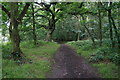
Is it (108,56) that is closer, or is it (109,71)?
(109,71)

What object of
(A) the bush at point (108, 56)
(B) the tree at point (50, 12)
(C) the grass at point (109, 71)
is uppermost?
(B) the tree at point (50, 12)

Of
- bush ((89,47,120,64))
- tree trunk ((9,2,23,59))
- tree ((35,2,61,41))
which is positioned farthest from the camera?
tree ((35,2,61,41))

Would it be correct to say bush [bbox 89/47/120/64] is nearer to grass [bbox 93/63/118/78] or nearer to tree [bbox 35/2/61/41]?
grass [bbox 93/63/118/78]

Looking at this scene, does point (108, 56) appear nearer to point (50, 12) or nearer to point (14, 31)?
point (14, 31)

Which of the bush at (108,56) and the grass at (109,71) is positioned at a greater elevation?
the bush at (108,56)

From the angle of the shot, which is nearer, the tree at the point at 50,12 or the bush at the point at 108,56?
the bush at the point at 108,56

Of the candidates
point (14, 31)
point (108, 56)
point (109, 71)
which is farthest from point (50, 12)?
point (109, 71)

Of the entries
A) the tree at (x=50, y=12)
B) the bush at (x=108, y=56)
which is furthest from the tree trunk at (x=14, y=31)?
the tree at (x=50, y=12)

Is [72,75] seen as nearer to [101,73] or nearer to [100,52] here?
[101,73]

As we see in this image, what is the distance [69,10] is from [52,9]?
4915mm

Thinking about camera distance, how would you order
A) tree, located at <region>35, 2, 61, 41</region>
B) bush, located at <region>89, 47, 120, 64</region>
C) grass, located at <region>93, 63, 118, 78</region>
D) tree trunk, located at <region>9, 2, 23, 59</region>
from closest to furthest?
grass, located at <region>93, 63, 118, 78</region> → bush, located at <region>89, 47, 120, 64</region> → tree trunk, located at <region>9, 2, 23, 59</region> → tree, located at <region>35, 2, 61, 41</region>

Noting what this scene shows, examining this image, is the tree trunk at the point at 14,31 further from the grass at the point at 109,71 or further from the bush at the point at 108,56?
the grass at the point at 109,71

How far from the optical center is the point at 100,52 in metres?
8.72

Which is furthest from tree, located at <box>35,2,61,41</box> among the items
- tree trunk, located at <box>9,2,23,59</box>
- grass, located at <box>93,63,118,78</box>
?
grass, located at <box>93,63,118,78</box>
